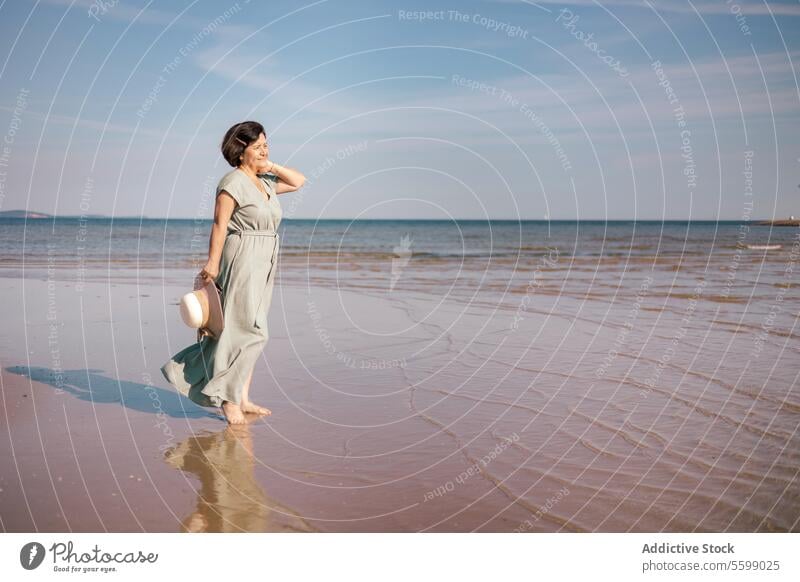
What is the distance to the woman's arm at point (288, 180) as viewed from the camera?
252 inches

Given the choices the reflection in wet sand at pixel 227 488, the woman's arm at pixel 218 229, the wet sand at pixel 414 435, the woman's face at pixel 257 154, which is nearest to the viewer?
the reflection in wet sand at pixel 227 488

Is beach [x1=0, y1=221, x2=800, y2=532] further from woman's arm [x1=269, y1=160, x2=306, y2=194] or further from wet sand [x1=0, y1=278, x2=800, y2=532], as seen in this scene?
woman's arm [x1=269, y1=160, x2=306, y2=194]

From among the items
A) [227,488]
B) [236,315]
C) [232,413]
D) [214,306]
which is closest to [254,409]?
[232,413]

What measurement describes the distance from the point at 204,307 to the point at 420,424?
6.11 ft

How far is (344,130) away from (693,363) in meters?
23.4

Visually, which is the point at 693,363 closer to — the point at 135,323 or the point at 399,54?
the point at 135,323

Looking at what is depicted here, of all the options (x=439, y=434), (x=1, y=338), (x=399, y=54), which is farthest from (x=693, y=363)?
(x=399, y=54)

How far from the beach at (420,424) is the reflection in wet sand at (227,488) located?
0.02 m

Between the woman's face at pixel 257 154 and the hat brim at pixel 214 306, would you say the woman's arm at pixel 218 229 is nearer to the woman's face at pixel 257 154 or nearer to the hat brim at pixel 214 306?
the hat brim at pixel 214 306

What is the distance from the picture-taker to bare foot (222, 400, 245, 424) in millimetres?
6004

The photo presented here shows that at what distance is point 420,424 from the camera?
6004 millimetres

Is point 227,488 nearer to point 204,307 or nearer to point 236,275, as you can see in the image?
point 204,307

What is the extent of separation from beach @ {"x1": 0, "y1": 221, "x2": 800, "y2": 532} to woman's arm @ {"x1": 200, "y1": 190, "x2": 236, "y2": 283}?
1185 mm

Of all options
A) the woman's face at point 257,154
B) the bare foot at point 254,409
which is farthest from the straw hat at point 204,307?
the woman's face at point 257,154
